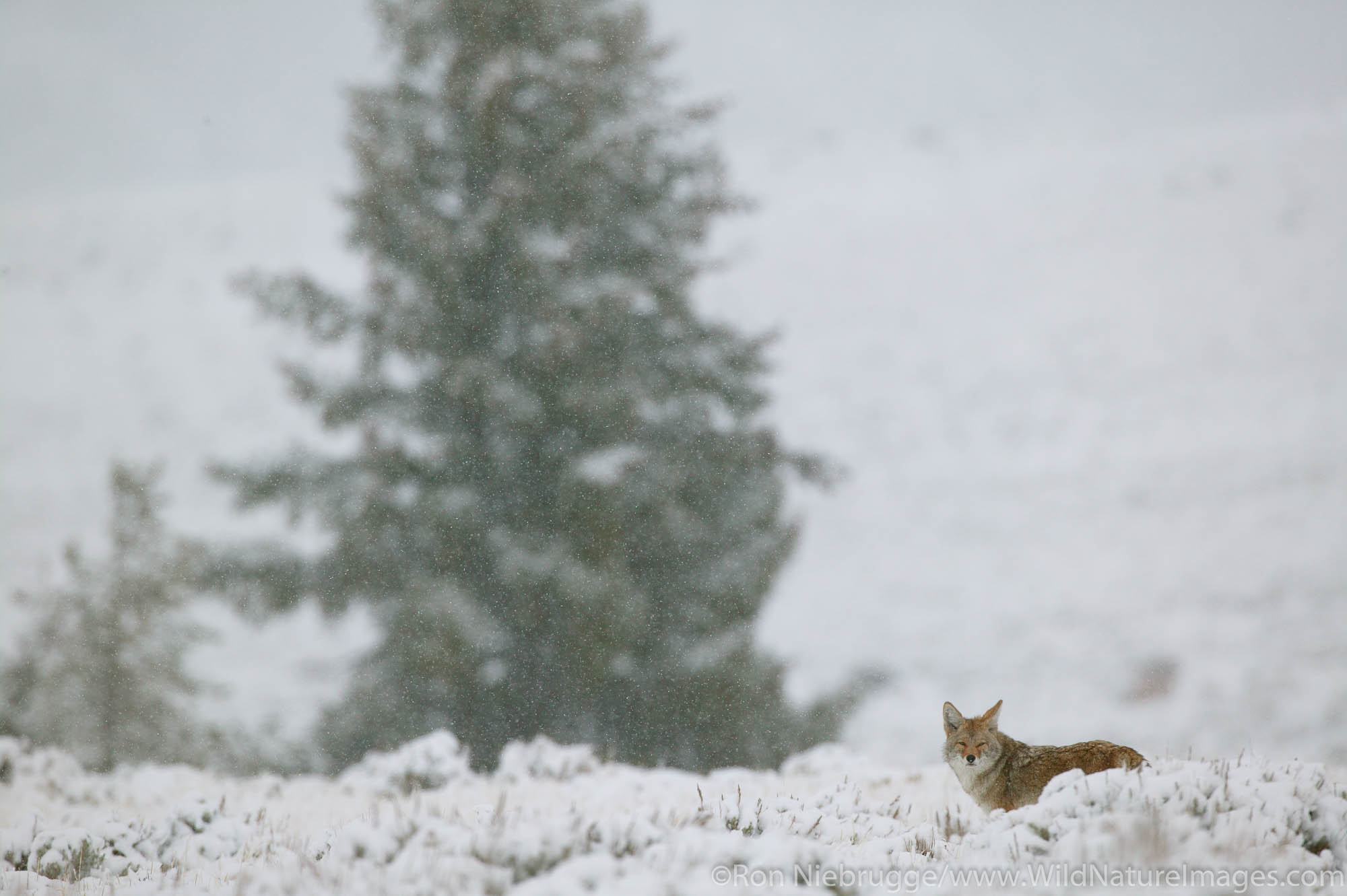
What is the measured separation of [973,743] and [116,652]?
10.1m

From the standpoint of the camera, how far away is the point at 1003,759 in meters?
3.90

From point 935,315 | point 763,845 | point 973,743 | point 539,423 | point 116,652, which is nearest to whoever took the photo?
point 763,845

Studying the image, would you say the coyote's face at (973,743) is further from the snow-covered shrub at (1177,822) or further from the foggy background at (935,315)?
the foggy background at (935,315)

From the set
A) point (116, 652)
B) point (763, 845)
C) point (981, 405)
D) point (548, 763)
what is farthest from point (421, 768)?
point (981, 405)

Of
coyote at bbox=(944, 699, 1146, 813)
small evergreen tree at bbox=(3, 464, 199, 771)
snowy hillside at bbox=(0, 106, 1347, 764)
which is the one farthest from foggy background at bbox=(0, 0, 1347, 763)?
coyote at bbox=(944, 699, 1146, 813)

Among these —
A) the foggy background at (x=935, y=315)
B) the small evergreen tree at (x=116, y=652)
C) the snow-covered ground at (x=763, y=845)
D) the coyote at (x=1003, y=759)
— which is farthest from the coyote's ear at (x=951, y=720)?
the small evergreen tree at (x=116, y=652)

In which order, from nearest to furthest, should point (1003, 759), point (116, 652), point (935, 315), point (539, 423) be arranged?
point (1003, 759) → point (539, 423) → point (116, 652) → point (935, 315)

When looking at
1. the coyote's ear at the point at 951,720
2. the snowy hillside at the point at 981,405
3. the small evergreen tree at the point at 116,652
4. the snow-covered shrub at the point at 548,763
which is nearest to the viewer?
→ the coyote's ear at the point at 951,720

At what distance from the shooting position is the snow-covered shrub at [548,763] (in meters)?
6.66

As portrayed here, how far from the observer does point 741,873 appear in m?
2.61

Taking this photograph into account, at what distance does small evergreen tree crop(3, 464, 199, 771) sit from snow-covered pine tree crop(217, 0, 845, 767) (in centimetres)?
157

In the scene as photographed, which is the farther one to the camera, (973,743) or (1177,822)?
(973,743)

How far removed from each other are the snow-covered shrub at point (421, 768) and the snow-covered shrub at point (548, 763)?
366 mm

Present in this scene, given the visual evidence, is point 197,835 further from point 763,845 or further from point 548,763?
point 763,845
